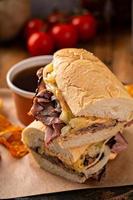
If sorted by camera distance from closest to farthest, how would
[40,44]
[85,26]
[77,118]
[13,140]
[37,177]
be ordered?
[77,118], [37,177], [13,140], [40,44], [85,26]

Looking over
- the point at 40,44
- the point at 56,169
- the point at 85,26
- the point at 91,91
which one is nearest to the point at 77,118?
the point at 91,91

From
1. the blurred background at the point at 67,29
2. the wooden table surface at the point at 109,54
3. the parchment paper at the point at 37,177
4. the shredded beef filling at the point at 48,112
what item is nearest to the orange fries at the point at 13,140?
the parchment paper at the point at 37,177

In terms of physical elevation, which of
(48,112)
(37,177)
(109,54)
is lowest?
(109,54)

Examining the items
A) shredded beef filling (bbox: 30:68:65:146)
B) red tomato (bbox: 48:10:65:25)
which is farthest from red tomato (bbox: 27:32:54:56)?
shredded beef filling (bbox: 30:68:65:146)

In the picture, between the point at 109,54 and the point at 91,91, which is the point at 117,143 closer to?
the point at 91,91

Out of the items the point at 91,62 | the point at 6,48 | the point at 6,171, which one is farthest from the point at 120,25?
the point at 6,171

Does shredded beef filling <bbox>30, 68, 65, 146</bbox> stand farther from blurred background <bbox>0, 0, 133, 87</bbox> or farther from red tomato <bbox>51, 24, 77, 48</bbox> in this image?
red tomato <bbox>51, 24, 77, 48</bbox>
